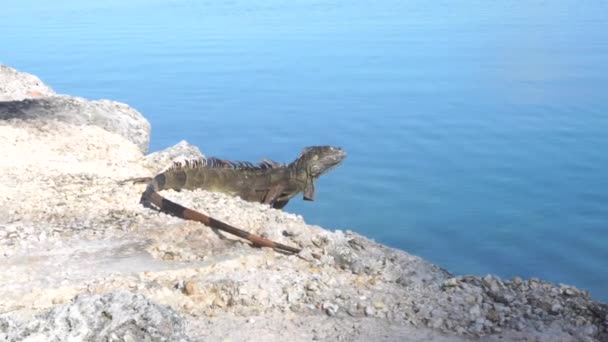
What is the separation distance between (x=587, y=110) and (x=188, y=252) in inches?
339

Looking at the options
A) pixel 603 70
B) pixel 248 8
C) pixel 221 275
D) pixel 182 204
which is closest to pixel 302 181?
pixel 182 204

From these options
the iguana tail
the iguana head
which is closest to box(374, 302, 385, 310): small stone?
the iguana tail

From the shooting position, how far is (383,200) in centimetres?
915

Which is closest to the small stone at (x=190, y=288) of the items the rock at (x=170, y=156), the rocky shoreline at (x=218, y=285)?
the rocky shoreline at (x=218, y=285)

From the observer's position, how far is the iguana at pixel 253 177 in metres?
6.60

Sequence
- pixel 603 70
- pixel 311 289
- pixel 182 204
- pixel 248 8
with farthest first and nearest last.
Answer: pixel 248 8
pixel 603 70
pixel 182 204
pixel 311 289

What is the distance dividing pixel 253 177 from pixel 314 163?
2.06 ft

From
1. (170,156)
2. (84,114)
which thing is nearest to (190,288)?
(170,156)

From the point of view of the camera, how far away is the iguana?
6.60 m

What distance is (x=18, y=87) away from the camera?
12047 millimetres

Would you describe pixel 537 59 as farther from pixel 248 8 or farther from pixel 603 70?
pixel 248 8

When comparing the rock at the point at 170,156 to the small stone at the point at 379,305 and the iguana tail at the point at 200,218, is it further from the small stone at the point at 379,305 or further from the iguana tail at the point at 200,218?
the small stone at the point at 379,305

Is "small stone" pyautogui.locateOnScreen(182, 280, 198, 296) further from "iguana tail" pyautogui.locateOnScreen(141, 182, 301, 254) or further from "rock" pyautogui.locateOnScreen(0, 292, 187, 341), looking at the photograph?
"iguana tail" pyautogui.locateOnScreen(141, 182, 301, 254)

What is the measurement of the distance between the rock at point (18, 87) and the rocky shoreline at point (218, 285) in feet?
17.8
